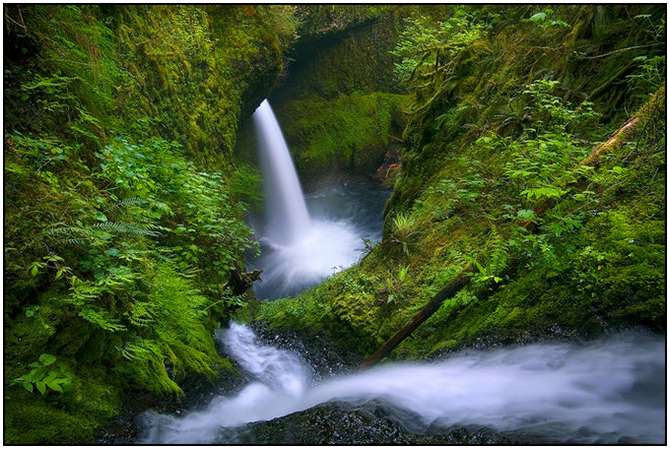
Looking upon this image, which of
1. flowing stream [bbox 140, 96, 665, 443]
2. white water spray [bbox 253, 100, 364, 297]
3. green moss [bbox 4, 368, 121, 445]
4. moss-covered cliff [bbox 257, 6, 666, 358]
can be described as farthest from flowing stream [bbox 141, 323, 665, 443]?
white water spray [bbox 253, 100, 364, 297]

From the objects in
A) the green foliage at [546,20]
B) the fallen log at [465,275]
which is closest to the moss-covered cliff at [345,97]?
the green foliage at [546,20]

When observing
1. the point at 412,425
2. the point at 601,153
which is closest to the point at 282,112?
the point at 601,153

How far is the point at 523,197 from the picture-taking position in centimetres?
460

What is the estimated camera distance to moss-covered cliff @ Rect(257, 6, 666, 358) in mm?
3414

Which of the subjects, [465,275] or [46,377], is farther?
[465,275]

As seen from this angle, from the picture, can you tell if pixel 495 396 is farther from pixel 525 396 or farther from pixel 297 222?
pixel 297 222

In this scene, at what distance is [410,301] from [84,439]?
3547mm

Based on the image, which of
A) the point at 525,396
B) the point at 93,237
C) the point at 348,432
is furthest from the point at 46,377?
the point at 525,396

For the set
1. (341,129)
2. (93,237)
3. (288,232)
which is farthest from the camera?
(341,129)

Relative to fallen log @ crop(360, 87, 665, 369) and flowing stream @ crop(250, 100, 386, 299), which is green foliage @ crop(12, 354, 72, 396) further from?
flowing stream @ crop(250, 100, 386, 299)

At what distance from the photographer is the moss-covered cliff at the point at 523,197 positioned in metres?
3.41

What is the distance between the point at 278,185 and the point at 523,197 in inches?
502

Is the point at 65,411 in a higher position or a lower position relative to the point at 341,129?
lower

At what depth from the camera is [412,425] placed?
3035 millimetres
